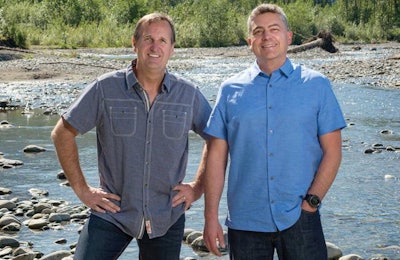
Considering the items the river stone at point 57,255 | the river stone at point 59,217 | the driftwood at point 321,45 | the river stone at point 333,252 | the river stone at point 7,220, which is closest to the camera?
the river stone at point 57,255

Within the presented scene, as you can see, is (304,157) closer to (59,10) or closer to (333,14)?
(59,10)

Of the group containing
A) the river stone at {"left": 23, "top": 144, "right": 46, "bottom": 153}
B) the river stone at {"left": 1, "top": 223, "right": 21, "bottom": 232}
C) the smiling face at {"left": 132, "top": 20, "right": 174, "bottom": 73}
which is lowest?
the river stone at {"left": 23, "top": 144, "right": 46, "bottom": 153}

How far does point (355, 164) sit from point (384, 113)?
7729mm

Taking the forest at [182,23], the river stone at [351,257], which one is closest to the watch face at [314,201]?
the river stone at [351,257]

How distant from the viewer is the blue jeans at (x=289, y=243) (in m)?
4.07

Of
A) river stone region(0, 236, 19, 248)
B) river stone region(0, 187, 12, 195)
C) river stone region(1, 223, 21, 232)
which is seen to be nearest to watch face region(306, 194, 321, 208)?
river stone region(0, 236, 19, 248)

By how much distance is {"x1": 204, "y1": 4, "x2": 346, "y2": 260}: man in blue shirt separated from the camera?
13.5 ft

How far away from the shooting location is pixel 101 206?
4.33 metres

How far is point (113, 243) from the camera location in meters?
4.29

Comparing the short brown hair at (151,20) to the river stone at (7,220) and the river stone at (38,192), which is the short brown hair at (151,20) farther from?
the river stone at (38,192)

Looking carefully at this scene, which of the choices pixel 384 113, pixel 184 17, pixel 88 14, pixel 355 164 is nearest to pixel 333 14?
pixel 184 17

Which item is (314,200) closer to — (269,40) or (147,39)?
(269,40)

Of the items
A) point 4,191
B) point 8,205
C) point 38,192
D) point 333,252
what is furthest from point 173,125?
point 4,191

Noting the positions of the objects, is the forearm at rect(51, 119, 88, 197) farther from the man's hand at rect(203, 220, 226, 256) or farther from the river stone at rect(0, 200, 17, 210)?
the river stone at rect(0, 200, 17, 210)
